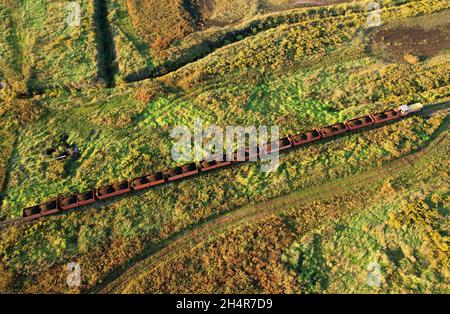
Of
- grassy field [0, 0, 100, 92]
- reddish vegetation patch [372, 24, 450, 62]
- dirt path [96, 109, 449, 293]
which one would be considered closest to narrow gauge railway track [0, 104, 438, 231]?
dirt path [96, 109, 449, 293]

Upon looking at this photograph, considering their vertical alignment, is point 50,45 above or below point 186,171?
above

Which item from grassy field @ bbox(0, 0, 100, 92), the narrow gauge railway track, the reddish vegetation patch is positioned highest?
grassy field @ bbox(0, 0, 100, 92)

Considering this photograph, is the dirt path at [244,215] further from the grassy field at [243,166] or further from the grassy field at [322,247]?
the grassy field at [243,166]

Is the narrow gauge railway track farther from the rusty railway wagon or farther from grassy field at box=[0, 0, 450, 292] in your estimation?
grassy field at box=[0, 0, 450, 292]

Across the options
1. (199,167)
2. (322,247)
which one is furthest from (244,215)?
(322,247)

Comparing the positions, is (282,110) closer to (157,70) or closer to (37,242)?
(157,70)

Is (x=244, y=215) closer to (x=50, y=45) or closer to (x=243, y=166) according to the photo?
(x=243, y=166)

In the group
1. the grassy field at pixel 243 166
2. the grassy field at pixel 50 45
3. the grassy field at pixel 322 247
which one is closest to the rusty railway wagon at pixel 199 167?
the grassy field at pixel 243 166

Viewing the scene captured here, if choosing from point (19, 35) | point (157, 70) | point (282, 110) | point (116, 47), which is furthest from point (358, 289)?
point (19, 35)
